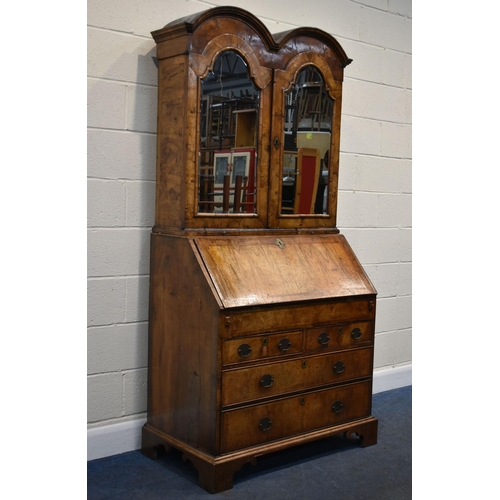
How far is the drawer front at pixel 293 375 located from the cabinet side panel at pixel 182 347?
0.32ft

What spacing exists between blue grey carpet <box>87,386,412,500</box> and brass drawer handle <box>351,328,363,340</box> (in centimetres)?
54

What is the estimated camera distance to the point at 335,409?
2.98 meters

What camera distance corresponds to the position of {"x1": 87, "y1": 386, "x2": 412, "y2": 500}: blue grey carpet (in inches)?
101

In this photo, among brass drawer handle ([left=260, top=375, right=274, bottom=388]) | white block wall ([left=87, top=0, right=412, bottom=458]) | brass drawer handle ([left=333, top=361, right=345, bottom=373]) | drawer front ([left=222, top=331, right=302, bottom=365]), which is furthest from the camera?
brass drawer handle ([left=333, top=361, right=345, bottom=373])

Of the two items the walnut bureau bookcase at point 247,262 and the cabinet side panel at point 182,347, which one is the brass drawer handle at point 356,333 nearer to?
the walnut bureau bookcase at point 247,262

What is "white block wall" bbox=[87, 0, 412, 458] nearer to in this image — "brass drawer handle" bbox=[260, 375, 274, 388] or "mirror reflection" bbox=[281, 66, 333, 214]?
"mirror reflection" bbox=[281, 66, 333, 214]

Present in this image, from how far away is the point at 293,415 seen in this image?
2816 millimetres

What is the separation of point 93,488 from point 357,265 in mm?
1544

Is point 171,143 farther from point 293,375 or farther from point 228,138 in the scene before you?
point 293,375

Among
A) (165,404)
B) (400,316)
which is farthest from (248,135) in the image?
(400,316)

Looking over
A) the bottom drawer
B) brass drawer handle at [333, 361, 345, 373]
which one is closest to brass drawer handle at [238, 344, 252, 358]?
the bottom drawer

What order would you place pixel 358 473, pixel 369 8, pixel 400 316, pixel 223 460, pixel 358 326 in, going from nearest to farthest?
pixel 223 460
pixel 358 473
pixel 358 326
pixel 369 8
pixel 400 316

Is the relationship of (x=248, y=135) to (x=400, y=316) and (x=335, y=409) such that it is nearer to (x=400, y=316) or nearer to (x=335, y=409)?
(x=335, y=409)

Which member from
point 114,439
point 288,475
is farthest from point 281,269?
point 114,439
